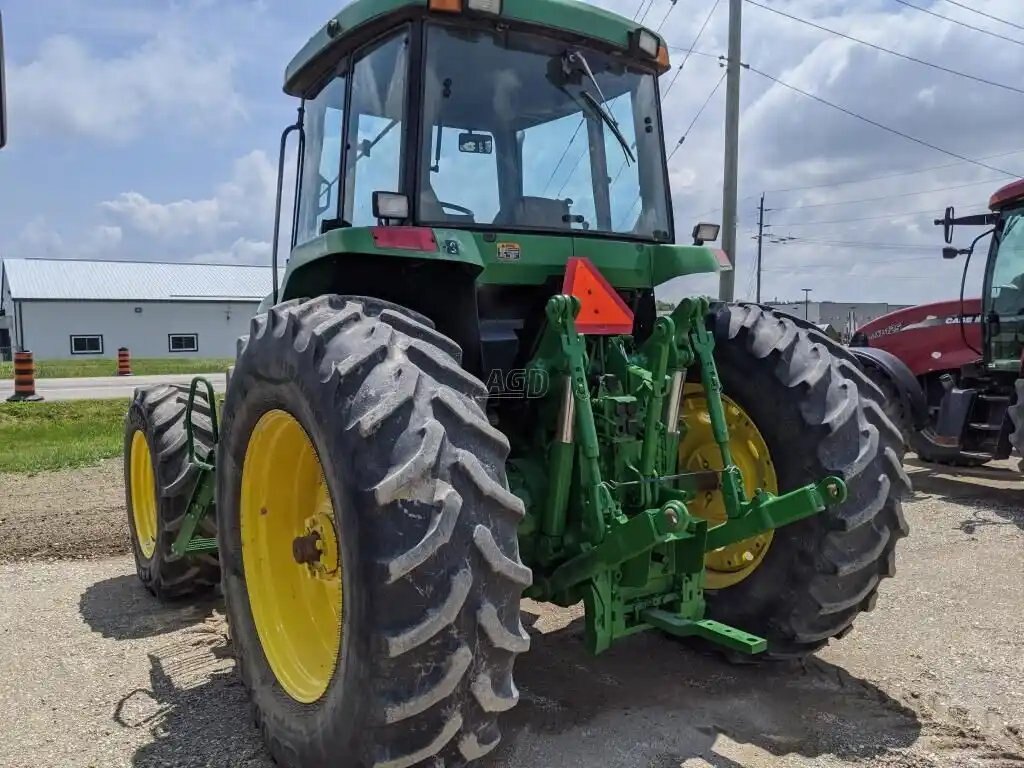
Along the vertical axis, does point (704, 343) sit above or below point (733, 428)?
above

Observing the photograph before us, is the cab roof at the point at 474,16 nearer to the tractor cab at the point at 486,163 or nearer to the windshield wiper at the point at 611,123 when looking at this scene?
the tractor cab at the point at 486,163

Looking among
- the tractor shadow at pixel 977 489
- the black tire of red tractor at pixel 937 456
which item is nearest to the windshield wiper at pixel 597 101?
the tractor shadow at pixel 977 489

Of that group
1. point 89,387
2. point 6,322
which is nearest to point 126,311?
point 6,322

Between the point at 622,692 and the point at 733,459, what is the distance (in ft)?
3.67

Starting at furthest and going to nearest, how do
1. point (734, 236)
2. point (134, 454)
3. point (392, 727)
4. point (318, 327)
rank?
point (734, 236), point (134, 454), point (318, 327), point (392, 727)

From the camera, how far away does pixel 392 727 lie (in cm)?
248

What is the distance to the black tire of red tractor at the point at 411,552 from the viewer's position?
2.45 meters

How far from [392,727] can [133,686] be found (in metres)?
1.94

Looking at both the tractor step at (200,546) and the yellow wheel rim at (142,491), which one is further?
the yellow wheel rim at (142,491)

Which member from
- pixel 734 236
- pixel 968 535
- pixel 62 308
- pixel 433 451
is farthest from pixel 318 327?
pixel 62 308

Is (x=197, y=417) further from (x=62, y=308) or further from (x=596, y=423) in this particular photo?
(x=62, y=308)

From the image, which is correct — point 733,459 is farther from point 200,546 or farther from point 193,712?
point 200,546

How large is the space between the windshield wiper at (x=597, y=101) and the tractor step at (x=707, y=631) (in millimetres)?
2100

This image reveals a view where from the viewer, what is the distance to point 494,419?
364cm
